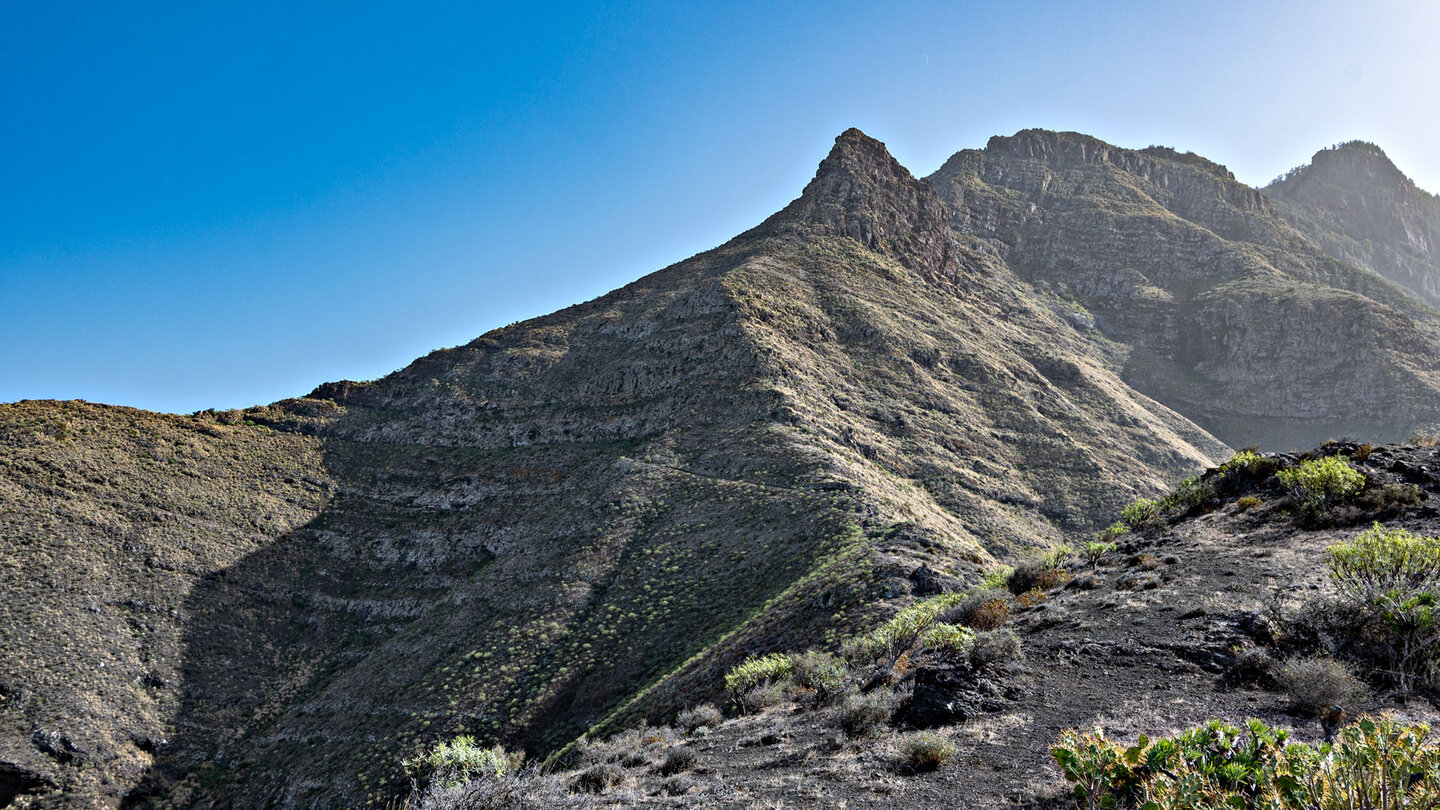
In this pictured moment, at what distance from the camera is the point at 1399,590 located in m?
11.8

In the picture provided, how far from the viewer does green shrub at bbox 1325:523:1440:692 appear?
36.0 feet

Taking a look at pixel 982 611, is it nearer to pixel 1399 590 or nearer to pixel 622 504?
pixel 1399 590

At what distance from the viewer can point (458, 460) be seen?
2494 inches

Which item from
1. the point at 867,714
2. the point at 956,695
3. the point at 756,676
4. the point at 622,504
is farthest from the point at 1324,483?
the point at 622,504

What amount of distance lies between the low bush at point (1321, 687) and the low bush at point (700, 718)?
43.3 feet

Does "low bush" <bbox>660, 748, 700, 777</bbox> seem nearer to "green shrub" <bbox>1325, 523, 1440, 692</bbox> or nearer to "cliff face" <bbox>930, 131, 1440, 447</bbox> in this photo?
"green shrub" <bbox>1325, 523, 1440, 692</bbox>

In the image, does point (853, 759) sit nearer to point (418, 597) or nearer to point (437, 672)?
point (437, 672)

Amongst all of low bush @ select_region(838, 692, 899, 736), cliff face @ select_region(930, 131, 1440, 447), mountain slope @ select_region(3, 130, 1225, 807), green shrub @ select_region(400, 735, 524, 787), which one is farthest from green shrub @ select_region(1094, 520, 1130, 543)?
cliff face @ select_region(930, 131, 1440, 447)

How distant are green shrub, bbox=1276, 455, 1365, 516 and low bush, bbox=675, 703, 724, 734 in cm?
1781

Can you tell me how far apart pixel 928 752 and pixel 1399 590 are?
8581 millimetres

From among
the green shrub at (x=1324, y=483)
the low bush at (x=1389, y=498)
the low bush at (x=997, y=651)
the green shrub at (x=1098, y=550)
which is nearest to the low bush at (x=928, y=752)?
the low bush at (x=997, y=651)

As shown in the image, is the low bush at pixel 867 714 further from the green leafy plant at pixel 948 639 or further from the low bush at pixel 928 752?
the green leafy plant at pixel 948 639

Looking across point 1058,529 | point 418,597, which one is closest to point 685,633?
point 418,597

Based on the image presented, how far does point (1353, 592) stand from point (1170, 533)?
10.5 m
